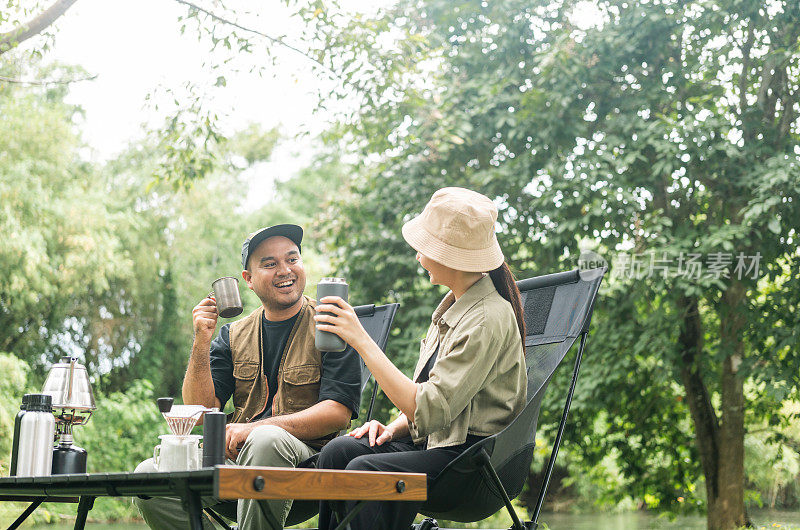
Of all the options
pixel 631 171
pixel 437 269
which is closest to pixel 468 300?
pixel 437 269

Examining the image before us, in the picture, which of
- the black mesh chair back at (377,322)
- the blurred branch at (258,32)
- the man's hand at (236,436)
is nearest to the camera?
the man's hand at (236,436)

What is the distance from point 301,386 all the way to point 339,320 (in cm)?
58

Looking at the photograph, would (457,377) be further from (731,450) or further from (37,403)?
(731,450)

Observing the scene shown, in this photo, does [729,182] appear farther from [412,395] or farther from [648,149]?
[412,395]

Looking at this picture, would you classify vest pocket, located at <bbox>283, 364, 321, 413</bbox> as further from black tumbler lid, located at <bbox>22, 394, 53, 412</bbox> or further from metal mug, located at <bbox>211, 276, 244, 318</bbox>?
black tumbler lid, located at <bbox>22, 394, 53, 412</bbox>

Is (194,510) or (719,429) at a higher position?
(719,429)

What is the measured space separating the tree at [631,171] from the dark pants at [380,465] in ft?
10.7

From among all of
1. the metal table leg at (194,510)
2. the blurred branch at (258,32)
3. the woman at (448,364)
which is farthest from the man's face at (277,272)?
the blurred branch at (258,32)

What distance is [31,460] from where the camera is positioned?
173cm

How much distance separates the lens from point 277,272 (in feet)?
7.03

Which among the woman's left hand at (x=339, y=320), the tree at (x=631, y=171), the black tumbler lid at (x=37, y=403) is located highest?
the tree at (x=631, y=171)

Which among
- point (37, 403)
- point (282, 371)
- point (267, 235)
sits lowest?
point (37, 403)

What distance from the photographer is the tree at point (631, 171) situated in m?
4.90

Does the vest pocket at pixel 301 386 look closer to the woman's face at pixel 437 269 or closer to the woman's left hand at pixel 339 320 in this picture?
the woman's face at pixel 437 269
